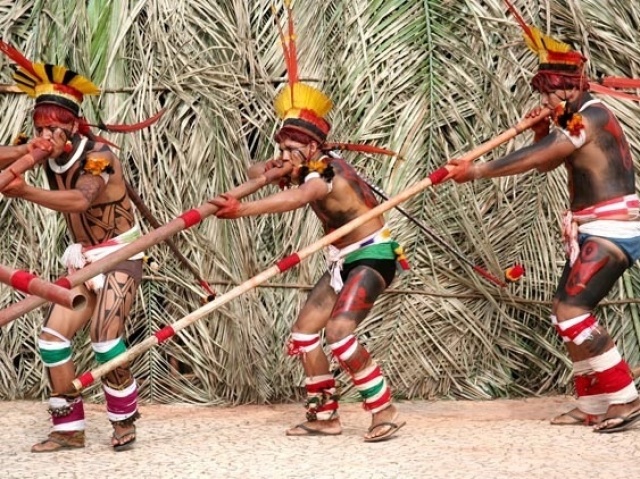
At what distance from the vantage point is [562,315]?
5.52m

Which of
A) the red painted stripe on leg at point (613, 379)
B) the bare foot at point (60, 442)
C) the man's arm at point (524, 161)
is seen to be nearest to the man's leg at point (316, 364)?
the man's arm at point (524, 161)

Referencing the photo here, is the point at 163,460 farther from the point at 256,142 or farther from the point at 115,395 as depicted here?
the point at 256,142

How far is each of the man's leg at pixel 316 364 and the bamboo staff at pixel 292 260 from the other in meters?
0.38

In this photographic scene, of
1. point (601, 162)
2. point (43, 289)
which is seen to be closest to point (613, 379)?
point (601, 162)

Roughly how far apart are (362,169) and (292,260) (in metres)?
1.56

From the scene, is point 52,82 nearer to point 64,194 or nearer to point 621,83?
point 64,194

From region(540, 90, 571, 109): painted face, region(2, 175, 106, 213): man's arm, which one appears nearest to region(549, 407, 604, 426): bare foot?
region(540, 90, 571, 109): painted face

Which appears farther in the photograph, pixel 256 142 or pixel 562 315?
pixel 256 142

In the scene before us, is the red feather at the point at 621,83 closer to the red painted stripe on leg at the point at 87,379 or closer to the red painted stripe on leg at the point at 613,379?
the red painted stripe on leg at the point at 613,379

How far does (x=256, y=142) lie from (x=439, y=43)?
1211 mm

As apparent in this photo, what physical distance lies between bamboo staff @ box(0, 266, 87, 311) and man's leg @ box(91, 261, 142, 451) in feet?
4.46

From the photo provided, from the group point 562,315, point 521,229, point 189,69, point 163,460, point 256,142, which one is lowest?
point 163,460

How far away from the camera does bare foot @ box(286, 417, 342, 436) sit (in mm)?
5750

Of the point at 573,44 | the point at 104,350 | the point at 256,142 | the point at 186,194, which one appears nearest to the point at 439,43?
the point at 573,44
